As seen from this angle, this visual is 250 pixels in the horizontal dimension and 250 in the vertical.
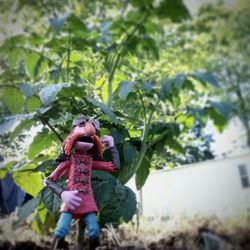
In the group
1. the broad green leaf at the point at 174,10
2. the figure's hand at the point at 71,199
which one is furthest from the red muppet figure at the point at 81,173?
the broad green leaf at the point at 174,10

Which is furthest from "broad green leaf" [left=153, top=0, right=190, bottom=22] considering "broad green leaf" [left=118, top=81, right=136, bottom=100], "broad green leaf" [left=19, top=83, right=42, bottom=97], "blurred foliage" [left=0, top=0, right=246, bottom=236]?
"broad green leaf" [left=19, top=83, right=42, bottom=97]

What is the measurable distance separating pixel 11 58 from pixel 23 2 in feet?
2.04

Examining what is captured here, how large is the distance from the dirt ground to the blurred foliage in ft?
0.16

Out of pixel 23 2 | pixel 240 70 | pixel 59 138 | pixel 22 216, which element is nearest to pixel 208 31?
pixel 240 70

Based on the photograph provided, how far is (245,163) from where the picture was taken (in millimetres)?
430

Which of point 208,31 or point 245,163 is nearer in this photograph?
point 245,163

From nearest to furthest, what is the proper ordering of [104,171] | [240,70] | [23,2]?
[104,171]
[240,70]
[23,2]

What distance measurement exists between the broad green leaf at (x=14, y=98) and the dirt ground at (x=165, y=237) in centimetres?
20

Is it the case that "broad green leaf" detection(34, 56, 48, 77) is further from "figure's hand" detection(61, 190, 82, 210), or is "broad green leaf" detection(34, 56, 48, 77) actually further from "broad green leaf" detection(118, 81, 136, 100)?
"figure's hand" detection(61, 190, 82, 210)

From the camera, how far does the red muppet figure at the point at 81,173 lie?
31 cm

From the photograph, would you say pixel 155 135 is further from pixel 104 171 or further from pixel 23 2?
pixel 23 2

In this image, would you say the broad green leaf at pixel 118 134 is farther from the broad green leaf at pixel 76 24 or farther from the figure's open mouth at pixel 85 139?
the broad green leaf at pixel 76 24

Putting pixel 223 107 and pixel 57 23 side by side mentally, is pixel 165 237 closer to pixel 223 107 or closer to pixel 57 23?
pixel 223 107

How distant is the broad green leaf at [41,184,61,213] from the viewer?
0.37m
